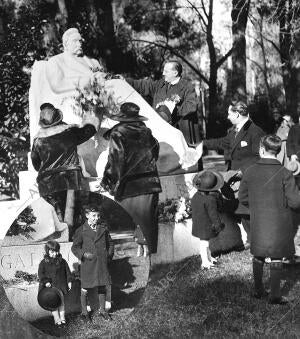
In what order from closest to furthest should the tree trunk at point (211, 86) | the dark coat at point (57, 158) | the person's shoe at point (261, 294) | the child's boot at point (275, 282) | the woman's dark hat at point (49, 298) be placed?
1. the woman's dark hat at point (49, 298)
2. the child's boot at point (275, 282)
3. the person's shoe at point (261, 294)
4. the dark coat at point (57, 158)
5. the tree trunk at point (211, 86)

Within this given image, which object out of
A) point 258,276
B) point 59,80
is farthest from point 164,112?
point 258,276

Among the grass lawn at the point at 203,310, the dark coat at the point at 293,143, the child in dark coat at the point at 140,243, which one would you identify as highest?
the dark coat at the point at 293,143

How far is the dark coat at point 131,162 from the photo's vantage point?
580 cm

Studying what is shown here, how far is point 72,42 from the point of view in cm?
679

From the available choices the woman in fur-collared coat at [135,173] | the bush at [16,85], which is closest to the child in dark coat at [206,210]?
the woman in fur-collared coat at [135,173]

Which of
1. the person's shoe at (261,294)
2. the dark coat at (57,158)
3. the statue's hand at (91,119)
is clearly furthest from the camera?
the statue's hand at (91,119)

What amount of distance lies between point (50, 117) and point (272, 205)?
2210 millimetres

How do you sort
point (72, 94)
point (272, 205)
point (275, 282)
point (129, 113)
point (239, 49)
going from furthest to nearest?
point (239, 49), point (72, 94), point (129, 113), point (275, 282), point (272, 205)

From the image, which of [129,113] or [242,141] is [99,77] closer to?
[129,113]

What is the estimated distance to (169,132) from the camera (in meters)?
6.40

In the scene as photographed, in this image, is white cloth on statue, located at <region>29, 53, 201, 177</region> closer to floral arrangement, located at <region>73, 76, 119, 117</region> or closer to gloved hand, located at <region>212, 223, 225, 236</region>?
floral arrangement, located at <region>73, 76, 119, 117</region>

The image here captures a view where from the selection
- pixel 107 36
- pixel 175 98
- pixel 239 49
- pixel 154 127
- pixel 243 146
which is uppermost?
pixel 107 36

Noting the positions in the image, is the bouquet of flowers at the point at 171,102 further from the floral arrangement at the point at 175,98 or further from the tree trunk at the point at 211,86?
the tree trunk at the point at 211,86

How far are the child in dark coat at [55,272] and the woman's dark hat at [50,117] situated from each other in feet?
4.80
